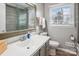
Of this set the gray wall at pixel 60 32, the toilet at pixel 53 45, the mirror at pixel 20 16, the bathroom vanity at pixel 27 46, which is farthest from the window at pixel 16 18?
the toilet at pixel 53 45

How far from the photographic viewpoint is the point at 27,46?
1.44m

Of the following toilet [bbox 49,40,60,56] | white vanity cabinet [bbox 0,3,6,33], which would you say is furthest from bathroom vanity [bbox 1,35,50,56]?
white vanity cabinet [bbox 0,3,6,33]

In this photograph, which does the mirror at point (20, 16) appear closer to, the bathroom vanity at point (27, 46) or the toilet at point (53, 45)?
the bathroom vanity at point (27, 46)

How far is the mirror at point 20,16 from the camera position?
141 centimetres

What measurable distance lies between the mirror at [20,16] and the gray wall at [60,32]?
24cm

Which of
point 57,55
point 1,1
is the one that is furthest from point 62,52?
point 1,1

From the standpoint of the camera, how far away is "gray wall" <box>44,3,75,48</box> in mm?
1435

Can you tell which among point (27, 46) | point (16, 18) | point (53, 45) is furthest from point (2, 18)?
point (53, 45)

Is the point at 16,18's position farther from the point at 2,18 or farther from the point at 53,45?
the point at 53,45

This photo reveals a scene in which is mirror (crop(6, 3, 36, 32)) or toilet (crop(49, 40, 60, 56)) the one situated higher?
mirror (crop(6, 3, 36, 32))

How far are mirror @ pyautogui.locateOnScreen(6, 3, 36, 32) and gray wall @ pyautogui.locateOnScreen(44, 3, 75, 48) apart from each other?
238 mm

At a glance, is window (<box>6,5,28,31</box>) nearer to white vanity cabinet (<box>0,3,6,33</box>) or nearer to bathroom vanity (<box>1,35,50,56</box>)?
white vanity cabinet (<box>0,3,6,33</box>)

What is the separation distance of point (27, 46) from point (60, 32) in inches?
20.4

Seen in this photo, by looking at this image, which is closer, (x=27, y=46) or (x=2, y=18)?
(x=2, y=18)
